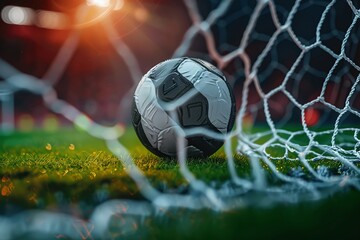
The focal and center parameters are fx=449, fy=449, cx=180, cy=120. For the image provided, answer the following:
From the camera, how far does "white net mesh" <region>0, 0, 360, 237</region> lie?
55.9 inches

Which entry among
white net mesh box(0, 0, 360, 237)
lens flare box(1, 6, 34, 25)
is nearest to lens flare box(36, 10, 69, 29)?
lens flare box(1, 6, 34, 25)

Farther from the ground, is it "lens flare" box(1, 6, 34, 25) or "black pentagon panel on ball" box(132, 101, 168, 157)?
"lens flare" box(1, 6, 34, 25)

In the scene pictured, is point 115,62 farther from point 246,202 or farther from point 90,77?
point 246,202

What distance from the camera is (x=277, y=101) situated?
6.69 metres

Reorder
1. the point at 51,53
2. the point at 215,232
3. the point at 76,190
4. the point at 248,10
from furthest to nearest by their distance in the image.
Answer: the point at 51,53 → the point at 248,10 → the point at 76,190 → the point at 215,232

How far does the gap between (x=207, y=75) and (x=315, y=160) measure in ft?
2.15

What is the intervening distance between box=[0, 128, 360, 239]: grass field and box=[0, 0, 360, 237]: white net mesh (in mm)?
54

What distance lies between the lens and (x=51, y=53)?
28.9 ft

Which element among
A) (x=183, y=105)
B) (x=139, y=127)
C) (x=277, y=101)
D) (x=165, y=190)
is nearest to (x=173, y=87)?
(x=183, y=105)

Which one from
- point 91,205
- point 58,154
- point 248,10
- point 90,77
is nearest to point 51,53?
point 90,77

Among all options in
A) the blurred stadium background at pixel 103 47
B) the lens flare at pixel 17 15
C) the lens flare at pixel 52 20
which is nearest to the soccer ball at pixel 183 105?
the blurred stadium background at pixel 103 47

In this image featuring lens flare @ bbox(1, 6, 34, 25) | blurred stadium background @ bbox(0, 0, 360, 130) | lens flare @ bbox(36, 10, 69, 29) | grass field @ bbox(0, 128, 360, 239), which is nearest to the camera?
grass field @ bbox(0, 128, 360, 239)

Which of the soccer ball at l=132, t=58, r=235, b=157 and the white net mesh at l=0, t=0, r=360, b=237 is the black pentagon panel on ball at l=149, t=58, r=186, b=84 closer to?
the soccer ball at l=132, t=58, r=235, b=157

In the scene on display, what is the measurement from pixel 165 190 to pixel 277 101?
546 cm
